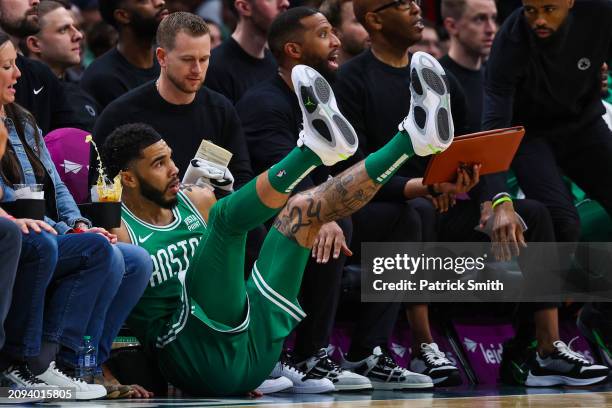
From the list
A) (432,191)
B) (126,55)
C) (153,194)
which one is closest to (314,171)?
(432,191)

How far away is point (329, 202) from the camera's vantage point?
5.34 m

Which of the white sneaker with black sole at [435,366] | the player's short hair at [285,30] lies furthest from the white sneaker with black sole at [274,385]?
the player's short hair at [285,30]

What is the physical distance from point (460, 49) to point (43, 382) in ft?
13.1

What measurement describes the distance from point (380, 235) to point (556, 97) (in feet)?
4.50

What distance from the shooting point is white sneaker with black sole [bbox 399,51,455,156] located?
5.06 m

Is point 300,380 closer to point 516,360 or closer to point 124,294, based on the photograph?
point 124,294

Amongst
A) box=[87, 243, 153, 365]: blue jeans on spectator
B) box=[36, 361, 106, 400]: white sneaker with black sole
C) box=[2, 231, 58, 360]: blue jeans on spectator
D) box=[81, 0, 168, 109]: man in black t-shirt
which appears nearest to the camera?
box=[2, 231, 58, 360]: blue jeans on spectator

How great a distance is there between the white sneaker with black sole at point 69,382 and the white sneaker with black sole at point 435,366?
6.55 ft

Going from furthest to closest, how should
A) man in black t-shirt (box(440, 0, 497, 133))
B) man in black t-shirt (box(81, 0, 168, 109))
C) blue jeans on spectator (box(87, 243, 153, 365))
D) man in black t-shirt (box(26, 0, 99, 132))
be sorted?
man in black t-shirt (box(440, 0, 497, 133)), man in black t-shirt (box(26, 0, 99, 132)), man in black t-shirt (box(81, 0, 168, 109)), blue jeans on spectator (box(87, 243, 153, 365))

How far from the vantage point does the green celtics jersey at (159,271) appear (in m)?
5.45

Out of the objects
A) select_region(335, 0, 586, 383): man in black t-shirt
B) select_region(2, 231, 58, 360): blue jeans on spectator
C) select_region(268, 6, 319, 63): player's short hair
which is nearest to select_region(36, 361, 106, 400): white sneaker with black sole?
select_region(2, 231, 58, 360): blue jeans on spectator

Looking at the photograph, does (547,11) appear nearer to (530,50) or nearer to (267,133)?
(530,50)

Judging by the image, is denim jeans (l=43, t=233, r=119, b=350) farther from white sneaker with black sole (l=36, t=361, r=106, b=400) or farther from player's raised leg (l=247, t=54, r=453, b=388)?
player's raised leg (l=247, t=54, r=453, b=388)

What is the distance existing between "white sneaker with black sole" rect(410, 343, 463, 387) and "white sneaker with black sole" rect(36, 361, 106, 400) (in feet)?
6.55
